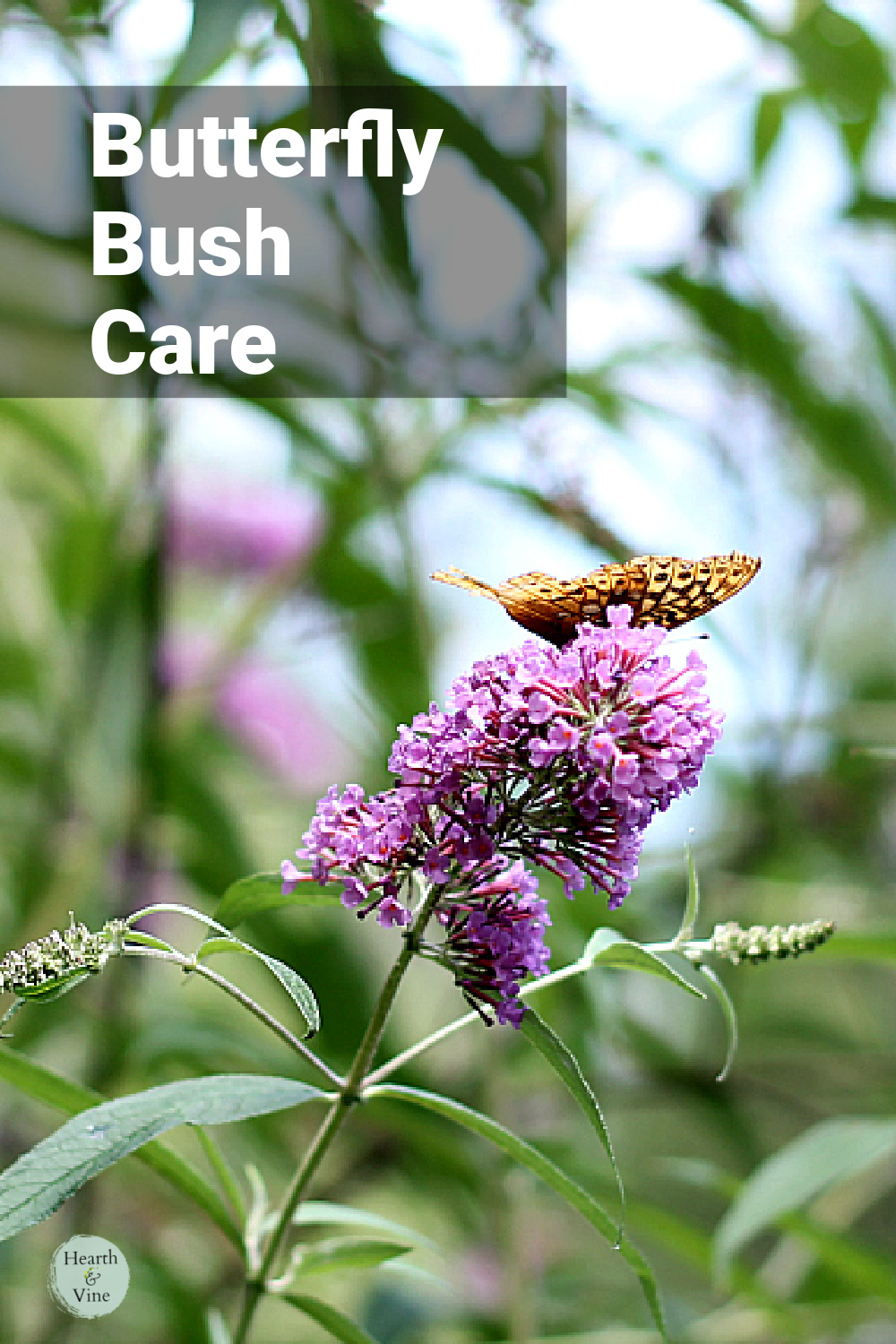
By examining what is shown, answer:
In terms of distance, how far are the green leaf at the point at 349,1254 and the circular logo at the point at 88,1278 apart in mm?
129

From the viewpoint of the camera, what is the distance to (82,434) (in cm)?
107

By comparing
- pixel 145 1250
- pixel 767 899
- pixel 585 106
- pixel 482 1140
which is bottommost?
pixel 145 1250

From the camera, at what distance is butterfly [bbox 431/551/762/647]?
1.44 ft

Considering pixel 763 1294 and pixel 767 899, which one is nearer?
pixel 763 1294

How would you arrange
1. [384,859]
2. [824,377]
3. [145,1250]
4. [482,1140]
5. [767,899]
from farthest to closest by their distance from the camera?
[767,899], [824,377], [145,1250], [482,1140], [384,859]

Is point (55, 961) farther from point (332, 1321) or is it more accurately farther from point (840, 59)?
point (840, 59)

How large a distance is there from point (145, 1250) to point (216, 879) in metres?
0.29

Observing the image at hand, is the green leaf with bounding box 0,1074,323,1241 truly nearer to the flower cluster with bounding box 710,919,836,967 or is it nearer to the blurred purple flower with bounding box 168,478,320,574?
the flower cluster with bounding box 710,919,836,967

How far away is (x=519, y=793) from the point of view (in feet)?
1.40

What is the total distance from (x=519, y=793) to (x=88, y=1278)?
1.15 ft

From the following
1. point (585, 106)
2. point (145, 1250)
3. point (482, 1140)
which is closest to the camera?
point (585, 106)

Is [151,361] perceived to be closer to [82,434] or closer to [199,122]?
[199,122]

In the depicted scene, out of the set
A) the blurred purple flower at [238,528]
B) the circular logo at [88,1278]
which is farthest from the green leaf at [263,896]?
the blurred purple flower at [238,528]

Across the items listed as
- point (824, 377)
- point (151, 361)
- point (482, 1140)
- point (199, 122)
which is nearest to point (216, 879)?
point (482, 1140)
